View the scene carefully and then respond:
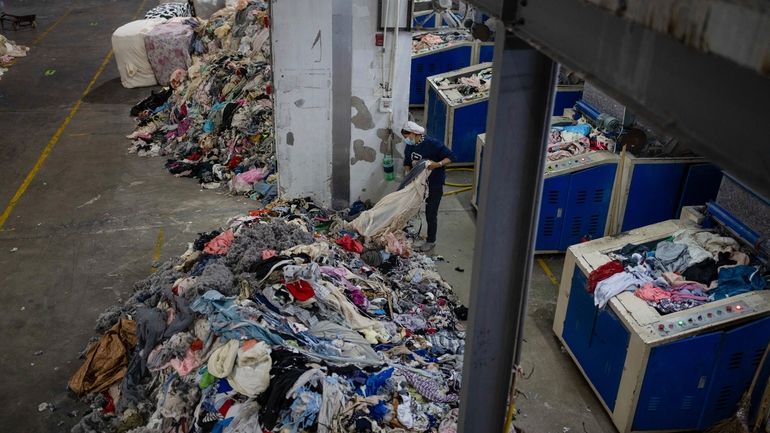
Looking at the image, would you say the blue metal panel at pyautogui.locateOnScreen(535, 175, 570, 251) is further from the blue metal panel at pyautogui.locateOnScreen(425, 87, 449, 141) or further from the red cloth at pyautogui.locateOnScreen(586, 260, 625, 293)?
the blue metal panel at pyautogui.locateOnScreen(425, 87, 449, 141)

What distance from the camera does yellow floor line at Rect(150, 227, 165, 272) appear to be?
841 cm

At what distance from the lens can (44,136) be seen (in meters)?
12.5

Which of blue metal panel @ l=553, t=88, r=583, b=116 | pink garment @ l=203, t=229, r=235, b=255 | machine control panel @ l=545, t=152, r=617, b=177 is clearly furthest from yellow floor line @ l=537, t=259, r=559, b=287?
pink garment @ l=203, t=229, r=235, b=255

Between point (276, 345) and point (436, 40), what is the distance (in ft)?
31.6

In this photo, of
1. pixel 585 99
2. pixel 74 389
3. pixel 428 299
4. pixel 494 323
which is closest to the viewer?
pixel 494 323

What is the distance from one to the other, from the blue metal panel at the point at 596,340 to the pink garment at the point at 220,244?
12.6 feet

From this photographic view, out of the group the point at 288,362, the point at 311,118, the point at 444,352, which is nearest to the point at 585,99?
the point at 311,118

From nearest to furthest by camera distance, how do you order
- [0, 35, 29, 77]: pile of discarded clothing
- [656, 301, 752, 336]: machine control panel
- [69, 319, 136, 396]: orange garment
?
[656, 301, 752, 336]: machine control panel → [69, 319, 136, 396]: orange garment → [0, 35, 29, 77]: pile of discarded clothing

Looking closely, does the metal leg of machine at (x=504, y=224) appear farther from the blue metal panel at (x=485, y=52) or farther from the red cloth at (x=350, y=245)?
the blue metal panel at (x=485, y=52)

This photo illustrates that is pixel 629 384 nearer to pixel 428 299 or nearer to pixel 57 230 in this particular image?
pixel 428 299

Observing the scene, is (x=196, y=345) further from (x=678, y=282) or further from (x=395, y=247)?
(x=678, y=282)

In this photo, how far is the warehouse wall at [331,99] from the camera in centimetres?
850

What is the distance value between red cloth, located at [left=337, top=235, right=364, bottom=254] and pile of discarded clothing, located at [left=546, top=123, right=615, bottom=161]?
105 inches

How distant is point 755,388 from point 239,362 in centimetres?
437
